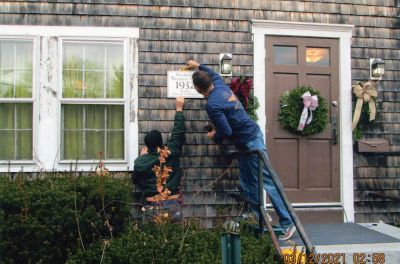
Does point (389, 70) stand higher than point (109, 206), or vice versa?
point (389, 70)

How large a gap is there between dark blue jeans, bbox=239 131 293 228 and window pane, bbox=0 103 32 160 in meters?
2.82

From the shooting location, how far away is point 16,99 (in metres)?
5.93

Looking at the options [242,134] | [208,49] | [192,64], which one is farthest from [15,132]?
[242,134]

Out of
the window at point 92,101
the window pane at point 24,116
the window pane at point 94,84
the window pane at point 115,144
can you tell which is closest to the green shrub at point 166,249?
the window pane at point 115,144

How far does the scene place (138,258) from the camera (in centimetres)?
416

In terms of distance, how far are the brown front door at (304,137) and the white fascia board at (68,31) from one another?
1.97 meters

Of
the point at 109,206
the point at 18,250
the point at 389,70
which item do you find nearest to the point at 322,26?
the point at 389,70

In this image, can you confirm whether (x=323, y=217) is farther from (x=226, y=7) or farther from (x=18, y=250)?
(x=18, y=250)

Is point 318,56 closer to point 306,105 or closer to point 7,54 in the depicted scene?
point 306,105

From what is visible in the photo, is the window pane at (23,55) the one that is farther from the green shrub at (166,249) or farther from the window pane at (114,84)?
the green shrub at (166,249)

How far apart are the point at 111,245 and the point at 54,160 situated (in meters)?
1.96

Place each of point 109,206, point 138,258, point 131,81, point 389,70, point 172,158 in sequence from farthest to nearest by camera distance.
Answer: point 389,70 < point 131,81 < point 172,158 < point 109,206 < point 138,258

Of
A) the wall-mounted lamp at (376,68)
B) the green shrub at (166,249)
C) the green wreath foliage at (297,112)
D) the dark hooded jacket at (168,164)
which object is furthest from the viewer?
the wall-mounted lamp at (376,68)

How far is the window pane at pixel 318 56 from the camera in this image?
646 cm
